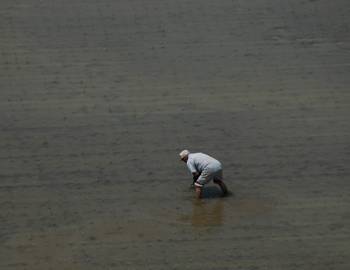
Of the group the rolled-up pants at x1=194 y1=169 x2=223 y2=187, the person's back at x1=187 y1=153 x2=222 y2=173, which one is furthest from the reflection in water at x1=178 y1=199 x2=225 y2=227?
the person's back at x1=187 y1=153 x2=222 y2=173

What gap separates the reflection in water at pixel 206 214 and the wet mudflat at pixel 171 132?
1.3 inches

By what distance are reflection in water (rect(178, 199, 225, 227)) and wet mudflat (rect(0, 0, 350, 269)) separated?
0.03 meters

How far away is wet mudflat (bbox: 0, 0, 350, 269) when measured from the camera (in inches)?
288

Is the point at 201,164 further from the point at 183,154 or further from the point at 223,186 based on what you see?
the point at 223,186

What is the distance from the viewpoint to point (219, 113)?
11.2 metres

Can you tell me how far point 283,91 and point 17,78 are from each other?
6.73 meters

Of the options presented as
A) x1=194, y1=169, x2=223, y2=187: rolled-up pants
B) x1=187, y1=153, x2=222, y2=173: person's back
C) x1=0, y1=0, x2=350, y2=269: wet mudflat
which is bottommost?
x1=0, y1=0, x2=350, y2=269: wet mudflat

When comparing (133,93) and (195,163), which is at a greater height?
(195,163)

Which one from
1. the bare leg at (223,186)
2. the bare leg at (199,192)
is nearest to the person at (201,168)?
the bare leg at (199,192)

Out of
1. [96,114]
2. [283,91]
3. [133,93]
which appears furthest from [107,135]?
[283,91]

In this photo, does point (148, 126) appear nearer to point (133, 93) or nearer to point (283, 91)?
point (133, 93)

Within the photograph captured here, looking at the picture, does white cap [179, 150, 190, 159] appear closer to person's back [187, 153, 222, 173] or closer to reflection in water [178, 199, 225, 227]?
person's back [187, 153, 222, 173]

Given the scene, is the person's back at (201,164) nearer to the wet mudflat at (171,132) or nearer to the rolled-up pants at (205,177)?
the rolled-up pants at (205,177)

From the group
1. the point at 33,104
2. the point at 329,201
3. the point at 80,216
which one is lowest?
the point at 33,104
